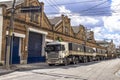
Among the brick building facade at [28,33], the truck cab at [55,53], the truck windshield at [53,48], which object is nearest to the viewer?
the brick building facade at [28,33]

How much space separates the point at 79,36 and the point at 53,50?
1456 inches

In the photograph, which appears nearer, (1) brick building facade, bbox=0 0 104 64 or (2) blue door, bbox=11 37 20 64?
(1) brick building facade, bbox=0 0 104 64

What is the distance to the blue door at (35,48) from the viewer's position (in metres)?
42.7

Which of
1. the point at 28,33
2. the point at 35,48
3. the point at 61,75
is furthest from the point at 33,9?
the point at 35,48

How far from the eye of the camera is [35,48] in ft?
147

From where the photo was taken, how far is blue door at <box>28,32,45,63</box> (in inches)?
1683

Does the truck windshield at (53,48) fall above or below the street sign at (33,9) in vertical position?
below

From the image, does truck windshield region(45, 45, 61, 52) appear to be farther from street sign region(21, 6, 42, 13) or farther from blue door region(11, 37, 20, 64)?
street sign region(21, 6, 42, 13)

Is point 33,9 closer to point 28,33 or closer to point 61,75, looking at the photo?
point 61,75

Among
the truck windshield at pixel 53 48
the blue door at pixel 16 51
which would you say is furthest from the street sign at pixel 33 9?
the blue door at pixel 16 51

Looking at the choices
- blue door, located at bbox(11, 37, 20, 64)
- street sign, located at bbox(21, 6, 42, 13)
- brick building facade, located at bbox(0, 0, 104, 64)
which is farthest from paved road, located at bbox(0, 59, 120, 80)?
blue door, located at bbox(11, 37, 20, 64)

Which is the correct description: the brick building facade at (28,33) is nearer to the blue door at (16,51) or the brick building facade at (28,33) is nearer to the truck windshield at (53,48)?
the blue door at (16,51)

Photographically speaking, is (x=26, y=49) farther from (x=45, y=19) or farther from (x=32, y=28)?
(x=45, y=19)

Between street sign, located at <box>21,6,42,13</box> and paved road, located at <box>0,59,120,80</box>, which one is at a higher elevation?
street sign, located at <box>21,6,42,13</box>
